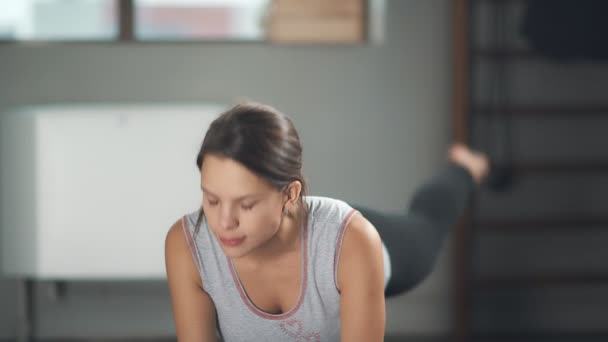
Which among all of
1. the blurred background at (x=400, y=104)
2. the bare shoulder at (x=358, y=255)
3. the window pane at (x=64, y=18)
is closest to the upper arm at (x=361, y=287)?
the bare shoulder at (x=358, y=255)

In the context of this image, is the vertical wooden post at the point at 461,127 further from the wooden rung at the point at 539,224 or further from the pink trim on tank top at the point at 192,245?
the pink trim on tank top at the point at 192,245

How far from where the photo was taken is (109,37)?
286 centimetres

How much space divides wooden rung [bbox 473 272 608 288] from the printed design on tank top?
153 cm

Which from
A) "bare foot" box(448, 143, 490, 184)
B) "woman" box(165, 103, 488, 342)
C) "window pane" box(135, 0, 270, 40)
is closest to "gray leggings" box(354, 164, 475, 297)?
"bare foot" box(448, 143, 490, 184)

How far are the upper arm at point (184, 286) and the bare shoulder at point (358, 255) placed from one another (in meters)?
0.27

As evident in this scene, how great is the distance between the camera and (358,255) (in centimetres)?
126

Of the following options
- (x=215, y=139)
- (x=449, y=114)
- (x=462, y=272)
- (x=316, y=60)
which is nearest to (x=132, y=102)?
(x=316, y=60)

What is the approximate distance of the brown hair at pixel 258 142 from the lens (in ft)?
3.58

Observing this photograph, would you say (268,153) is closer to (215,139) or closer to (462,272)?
(215,139)

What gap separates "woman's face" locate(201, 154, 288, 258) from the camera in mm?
1095

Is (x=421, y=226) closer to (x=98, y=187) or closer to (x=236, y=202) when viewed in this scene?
(x=236, y=202)

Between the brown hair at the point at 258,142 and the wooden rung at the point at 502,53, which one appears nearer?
the brown hair at the point at 258,142

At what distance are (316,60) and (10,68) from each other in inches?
48.2

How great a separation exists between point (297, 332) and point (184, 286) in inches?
A: 9.5
